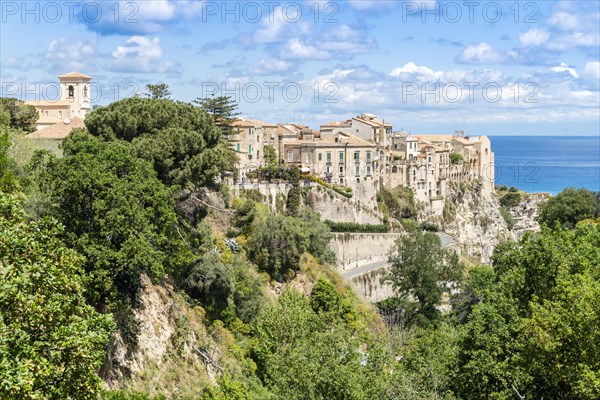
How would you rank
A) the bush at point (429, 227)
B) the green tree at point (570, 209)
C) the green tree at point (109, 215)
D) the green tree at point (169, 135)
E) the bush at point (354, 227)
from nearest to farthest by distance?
the green tree at point (109, 215)
the green tree at point (169, 135)
the bush at point (354, 227)
the green tree at point (570, 209)
the bush at point (429, 227)

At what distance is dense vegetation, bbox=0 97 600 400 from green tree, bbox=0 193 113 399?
3cm

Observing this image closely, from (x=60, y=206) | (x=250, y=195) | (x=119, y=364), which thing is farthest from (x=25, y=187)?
(x=250, y=195)

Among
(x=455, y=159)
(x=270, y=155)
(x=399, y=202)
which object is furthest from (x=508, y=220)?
(x=270, y=155)

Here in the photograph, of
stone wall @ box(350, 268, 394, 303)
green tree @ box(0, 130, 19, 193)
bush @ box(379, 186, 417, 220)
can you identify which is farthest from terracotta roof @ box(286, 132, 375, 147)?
green tree @ box(0, 130, 19, 193)

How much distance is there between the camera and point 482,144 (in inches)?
4432

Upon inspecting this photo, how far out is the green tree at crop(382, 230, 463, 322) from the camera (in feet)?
177

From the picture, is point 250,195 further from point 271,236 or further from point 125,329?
point 125,329

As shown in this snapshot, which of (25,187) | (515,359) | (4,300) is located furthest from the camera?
(25,187)

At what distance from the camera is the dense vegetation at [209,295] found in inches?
651

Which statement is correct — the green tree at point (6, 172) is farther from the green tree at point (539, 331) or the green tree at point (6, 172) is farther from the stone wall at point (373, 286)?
the stone wall at point (373, 286)

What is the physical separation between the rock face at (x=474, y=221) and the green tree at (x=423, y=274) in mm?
28001

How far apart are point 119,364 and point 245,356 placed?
816cm

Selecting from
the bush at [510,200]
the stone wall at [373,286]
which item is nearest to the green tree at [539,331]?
the stone wall at [373,286]

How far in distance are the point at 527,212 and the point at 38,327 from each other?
120 meters
